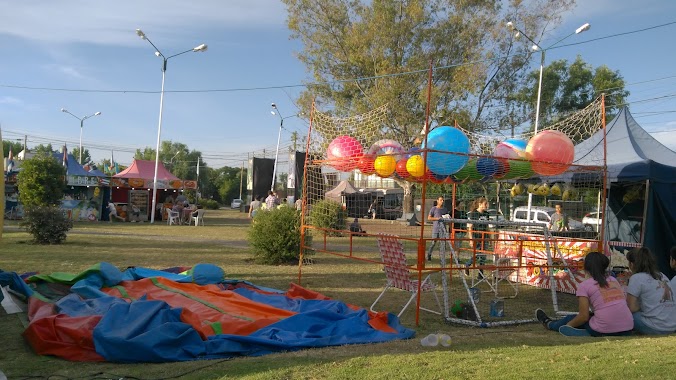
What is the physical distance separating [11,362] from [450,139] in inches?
226

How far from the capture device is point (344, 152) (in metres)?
8.63

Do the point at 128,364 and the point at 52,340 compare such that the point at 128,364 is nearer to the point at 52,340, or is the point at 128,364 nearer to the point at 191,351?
the point at 191,351

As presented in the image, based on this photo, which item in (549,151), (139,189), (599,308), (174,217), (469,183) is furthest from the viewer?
(139,189)

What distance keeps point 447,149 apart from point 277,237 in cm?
578

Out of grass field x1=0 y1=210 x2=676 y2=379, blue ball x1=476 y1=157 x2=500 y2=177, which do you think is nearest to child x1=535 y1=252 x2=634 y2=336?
grass field x1=0 y1=210 x2=676 y2=379

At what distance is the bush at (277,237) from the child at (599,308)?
22.1 ft

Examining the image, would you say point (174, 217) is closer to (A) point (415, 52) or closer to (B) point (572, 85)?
(A) point (415, 52)

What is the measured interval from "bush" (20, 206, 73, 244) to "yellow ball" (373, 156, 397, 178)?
11.4 m

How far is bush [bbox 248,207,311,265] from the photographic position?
12484mm

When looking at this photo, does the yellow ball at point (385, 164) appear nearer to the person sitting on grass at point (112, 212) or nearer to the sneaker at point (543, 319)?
the sneaker at point (543, 319)

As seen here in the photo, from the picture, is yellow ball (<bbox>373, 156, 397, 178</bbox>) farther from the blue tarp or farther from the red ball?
the blue tarp

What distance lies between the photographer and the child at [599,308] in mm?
6383

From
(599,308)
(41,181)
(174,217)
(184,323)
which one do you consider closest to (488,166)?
(599,308)

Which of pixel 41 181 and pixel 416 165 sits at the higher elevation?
pixel 416 165
